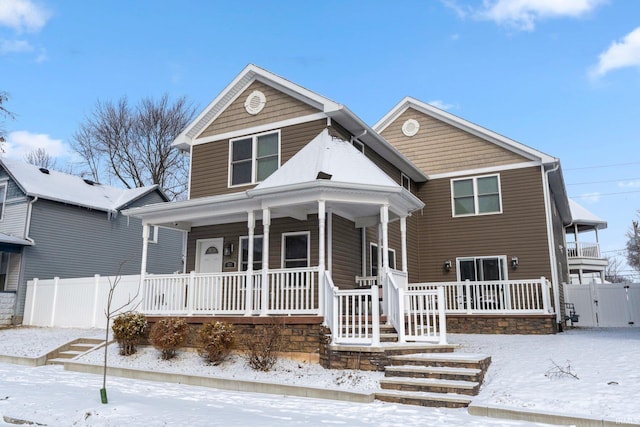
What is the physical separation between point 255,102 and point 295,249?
14.4ft

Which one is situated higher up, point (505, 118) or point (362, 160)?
point (505, 118)

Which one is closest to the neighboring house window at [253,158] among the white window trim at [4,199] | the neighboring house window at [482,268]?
the neighboring house window at [482,268]

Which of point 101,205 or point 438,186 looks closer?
point 438,186

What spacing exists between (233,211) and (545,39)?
1116cm

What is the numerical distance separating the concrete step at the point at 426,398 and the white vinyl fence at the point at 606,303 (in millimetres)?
12444

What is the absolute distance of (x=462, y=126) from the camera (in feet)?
54.2

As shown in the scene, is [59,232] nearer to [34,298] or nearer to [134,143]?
[34,298]

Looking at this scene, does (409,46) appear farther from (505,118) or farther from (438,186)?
(505,118)

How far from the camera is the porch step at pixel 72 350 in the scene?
11062 mm

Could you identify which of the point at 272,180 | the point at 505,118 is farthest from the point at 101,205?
the point at 505,118

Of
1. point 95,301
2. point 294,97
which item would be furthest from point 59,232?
point 294,97

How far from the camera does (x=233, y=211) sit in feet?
36.2

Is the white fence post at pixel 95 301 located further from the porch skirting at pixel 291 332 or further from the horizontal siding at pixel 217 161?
the porch skirting at pixel 291 332

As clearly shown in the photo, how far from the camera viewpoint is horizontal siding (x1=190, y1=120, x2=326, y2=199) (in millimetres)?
12703
